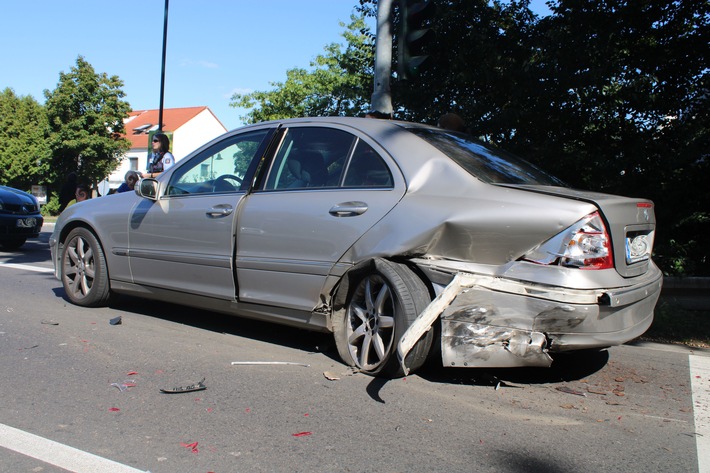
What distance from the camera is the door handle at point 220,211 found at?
4676mm

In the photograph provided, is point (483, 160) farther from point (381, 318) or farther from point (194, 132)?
point (194, 132)

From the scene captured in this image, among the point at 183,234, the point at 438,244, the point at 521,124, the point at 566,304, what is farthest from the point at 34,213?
the point at 566,304

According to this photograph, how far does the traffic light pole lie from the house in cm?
5814

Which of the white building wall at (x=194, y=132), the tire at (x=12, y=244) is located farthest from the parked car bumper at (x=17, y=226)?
the white building wall at (x=194, y=132)

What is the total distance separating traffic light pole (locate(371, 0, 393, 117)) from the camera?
691 cm

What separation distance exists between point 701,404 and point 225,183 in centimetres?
356

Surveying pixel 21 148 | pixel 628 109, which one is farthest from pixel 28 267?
pixel 21 148

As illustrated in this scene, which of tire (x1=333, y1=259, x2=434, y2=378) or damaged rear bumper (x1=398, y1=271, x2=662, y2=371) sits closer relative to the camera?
damaged rear bumper (x1=398, y1=271, x2=662, y2=371)

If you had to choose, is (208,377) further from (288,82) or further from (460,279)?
(288,82)

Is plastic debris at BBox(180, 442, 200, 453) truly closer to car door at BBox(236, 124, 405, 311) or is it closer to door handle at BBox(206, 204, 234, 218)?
car door at BBox(236, 124, 405, 311)

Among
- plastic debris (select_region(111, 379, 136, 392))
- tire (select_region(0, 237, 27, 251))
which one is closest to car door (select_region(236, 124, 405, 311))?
plastic debris (select_region(111, 379, 136, 392))

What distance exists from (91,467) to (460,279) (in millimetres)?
2070

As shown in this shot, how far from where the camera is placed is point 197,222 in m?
4.86

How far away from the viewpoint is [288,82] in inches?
1677
